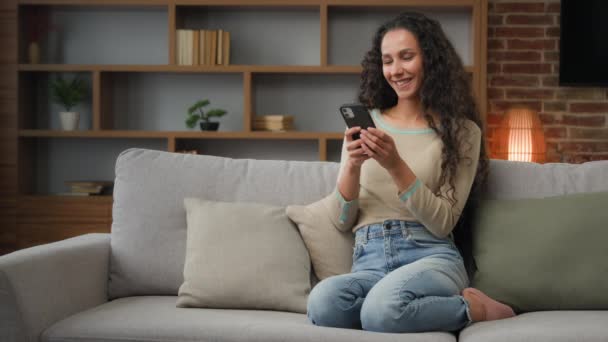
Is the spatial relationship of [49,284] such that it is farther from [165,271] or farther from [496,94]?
[496,94]

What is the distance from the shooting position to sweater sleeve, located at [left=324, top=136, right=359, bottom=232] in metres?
2.04

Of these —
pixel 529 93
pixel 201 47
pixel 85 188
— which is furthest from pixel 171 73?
pixel 529 93

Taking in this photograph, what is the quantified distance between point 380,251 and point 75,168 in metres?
3.24

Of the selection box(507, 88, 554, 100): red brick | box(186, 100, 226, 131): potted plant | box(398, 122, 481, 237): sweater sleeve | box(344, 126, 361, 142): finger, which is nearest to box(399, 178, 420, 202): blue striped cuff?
box(398, 122, 481, 237): sweater sleeve

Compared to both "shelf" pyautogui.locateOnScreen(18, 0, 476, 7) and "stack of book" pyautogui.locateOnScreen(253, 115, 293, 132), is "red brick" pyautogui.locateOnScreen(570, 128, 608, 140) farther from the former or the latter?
"stack of book" pyautogui.locateOnScreen(253, 115, 293, 132)

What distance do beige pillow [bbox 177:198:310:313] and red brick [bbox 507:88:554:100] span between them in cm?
284

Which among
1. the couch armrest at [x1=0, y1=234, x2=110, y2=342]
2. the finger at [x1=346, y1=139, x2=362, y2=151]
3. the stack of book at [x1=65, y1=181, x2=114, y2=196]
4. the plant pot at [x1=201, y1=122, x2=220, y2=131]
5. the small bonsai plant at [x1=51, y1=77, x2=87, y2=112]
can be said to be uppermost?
the small bonsai plant at [x1=51, y1=77, x2=87, y2=112]

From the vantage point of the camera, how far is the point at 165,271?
2148 mm

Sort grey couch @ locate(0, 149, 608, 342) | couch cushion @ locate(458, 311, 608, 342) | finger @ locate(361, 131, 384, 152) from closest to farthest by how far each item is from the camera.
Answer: couch cushion @ locate(458, 311, 608, 342) → grey couch @ locate(0, 149, 608, 342) → finger @ locate(361, 131, 384, 152)

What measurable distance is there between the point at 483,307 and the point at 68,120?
10.8 ft

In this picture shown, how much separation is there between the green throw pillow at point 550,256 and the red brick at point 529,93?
2.64 m

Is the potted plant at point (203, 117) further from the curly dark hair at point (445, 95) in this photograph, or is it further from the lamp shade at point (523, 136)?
the curly dark hair at point (445, 95)

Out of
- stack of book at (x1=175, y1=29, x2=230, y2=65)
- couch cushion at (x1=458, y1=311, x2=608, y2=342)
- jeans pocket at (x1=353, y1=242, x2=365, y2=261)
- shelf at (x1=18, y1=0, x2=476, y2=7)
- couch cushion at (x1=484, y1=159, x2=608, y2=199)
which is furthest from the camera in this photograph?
stack of book at (x1=175, y1=29, x2=230, y2=65)

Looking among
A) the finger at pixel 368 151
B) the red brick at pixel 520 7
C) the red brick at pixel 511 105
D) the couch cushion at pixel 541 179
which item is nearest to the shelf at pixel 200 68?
the red brick at pixel 511 105
